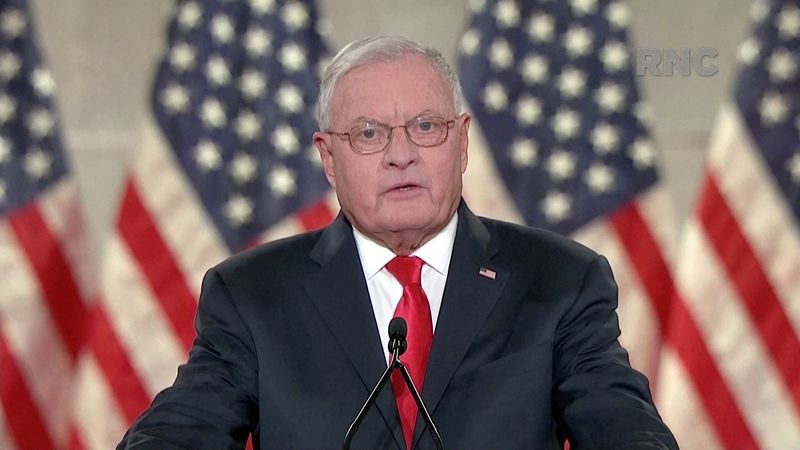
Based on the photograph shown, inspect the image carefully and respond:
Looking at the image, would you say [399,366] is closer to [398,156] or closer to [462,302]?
[462,302]

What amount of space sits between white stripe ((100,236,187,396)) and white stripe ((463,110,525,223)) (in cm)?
111

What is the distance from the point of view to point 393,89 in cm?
207

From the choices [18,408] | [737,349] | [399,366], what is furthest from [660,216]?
[18,408]

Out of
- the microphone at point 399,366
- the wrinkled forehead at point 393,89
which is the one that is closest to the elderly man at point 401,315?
the wrinkled forehead at point 393,89

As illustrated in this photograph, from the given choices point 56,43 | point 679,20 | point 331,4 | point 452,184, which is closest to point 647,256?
point 679,20

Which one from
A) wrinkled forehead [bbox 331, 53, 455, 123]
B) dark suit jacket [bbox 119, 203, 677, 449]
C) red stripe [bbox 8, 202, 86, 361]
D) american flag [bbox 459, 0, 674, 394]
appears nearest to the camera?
dark suit jacket [bbox 119, 203, 677, 449]

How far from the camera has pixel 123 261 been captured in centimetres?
365

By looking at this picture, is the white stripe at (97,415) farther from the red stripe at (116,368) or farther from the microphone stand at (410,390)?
the microphone stand at (410,390)

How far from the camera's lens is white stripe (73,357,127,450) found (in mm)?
3645

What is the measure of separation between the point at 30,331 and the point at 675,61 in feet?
7.78

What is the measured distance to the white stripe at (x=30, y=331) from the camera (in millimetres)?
3678

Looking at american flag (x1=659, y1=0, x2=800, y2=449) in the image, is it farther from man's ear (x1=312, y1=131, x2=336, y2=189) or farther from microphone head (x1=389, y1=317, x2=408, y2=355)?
microphone head (x1=389, y1=317, x2=408, y2=355)

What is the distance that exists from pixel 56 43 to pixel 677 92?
2164mm

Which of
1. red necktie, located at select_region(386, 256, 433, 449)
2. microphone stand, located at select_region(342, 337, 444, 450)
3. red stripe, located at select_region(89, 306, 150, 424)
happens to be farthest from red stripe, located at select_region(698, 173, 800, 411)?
microphone stand, located at select_region(342, 337, 444, 450)
